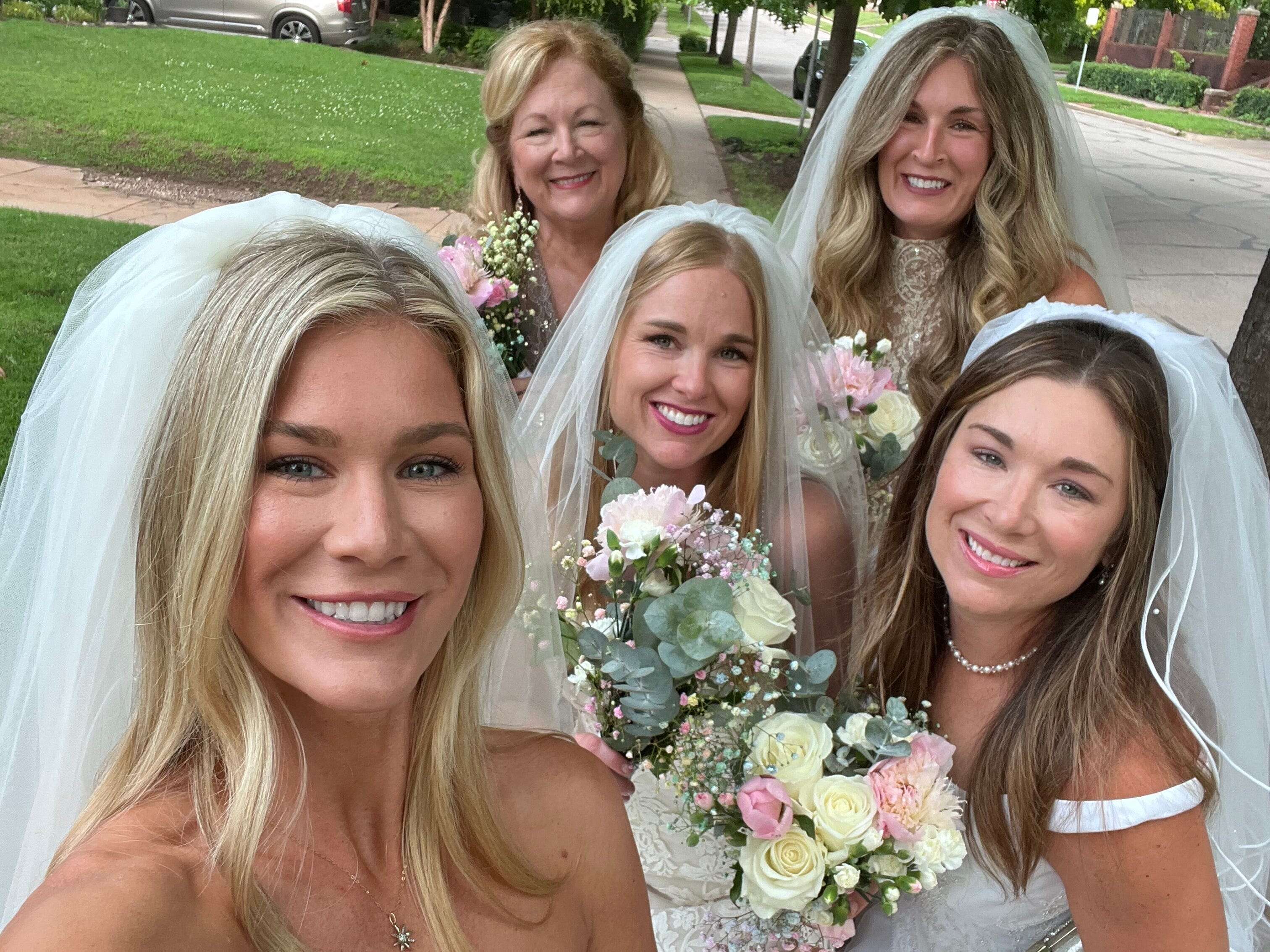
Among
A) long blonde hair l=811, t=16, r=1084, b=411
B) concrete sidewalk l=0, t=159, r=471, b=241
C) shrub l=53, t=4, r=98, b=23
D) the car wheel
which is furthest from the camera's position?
the car wheel

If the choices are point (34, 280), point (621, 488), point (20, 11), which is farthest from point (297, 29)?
point (621, 488)

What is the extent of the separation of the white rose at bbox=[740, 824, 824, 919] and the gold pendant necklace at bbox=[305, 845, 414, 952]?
831 millimetres

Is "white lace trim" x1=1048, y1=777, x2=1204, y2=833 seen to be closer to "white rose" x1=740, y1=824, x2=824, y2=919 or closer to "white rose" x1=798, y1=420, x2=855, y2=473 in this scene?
"white rose" x1=740, y1=824, x2=824, y2=919

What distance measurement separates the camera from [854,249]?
4125 mm

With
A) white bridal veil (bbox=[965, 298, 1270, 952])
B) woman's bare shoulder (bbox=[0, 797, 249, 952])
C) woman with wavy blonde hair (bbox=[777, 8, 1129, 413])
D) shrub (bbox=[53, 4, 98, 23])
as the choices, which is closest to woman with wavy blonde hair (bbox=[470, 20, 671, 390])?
woman with wavy blonde hair (bbox=[777, 8, 1129, 413])

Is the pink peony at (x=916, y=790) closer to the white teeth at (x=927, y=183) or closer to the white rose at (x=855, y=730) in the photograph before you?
the white rose at (x=855, y=730)

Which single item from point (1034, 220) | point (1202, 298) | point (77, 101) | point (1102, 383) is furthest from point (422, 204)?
point (1102, 383)

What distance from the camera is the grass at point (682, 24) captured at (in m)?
43.8

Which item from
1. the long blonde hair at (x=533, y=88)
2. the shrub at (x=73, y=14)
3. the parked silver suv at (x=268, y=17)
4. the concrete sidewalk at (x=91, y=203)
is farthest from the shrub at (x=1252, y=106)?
the long blonde hair at (x=533, y=88)

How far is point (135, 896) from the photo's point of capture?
1.42m

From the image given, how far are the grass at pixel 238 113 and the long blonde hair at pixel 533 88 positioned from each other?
21.7ft

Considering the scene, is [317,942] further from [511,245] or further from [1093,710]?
[511,245]

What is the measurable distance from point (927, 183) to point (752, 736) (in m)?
2.37

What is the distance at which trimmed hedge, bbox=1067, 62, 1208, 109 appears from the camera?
35250mm
